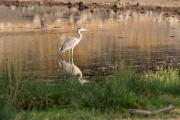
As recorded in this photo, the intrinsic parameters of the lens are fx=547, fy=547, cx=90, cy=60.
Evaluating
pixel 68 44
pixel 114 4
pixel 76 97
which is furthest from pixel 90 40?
pixel 114 4

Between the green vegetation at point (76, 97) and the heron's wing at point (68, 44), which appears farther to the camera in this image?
the heron's wing at point (68, 44)

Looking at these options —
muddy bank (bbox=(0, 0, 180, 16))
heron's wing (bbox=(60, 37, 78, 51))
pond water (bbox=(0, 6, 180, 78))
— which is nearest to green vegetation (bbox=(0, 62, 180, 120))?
pond water (bbox=(0, 6, 180, 78))

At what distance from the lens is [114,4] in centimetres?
4391

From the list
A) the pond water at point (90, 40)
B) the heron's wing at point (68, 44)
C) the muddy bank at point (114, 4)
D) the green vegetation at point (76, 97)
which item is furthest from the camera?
the muddy bank at point (114, 4)

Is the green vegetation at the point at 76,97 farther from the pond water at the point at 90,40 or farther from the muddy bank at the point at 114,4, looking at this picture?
the muddy bank at the point at 114,4

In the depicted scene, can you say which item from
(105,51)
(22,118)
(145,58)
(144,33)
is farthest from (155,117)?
(144,33)

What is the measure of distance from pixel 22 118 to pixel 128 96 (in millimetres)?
3040

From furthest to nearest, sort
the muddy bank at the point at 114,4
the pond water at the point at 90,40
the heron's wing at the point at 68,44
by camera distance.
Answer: the muddy bank at the point at 114,4 < the heron's wing at the point at 68,44 < the pond water at the point at 90,40

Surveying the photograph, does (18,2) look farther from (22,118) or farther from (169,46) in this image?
(22,118)

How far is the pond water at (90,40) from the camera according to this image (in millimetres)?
18672

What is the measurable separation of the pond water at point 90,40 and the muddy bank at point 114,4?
162cm

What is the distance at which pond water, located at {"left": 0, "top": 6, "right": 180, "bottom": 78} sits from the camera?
61.3ft

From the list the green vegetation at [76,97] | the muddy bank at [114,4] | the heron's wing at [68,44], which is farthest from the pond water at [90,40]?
the muddy bank at [114,4]

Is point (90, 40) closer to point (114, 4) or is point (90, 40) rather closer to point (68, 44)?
point (68, 44)
